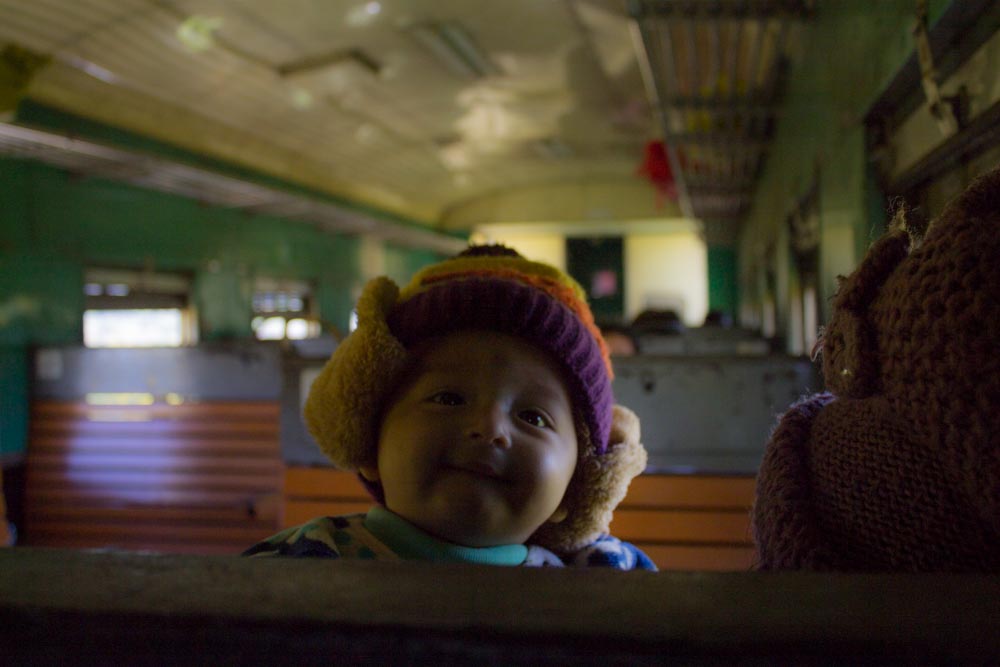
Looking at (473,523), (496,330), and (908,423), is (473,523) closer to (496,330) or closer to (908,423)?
(496,330)

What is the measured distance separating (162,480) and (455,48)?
547 cm

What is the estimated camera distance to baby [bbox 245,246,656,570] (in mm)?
1093

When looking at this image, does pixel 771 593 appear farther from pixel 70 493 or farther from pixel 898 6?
pixel 70 493

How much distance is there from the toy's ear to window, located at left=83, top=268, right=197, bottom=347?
7.94 meters

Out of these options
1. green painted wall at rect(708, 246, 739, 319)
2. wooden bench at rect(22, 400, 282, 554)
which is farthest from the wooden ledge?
green painted wall at rect(708, 246, 739, 319)

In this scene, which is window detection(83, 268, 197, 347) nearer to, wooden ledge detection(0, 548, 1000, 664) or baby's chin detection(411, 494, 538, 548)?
baby's chin detection(411, 494, 538, 548)

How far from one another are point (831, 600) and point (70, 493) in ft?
22.1

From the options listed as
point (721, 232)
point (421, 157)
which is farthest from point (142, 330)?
point (721, 232)

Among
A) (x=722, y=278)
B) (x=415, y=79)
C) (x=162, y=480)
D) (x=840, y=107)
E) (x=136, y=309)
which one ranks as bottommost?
(x=162, y=480)

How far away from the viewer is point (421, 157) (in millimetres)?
12797

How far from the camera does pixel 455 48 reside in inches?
326

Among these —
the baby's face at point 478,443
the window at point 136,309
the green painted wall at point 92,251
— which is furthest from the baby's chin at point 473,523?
the window at point 136,309

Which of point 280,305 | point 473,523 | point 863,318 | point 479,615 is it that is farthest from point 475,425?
point 280,305

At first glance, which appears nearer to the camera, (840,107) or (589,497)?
(589,497)
